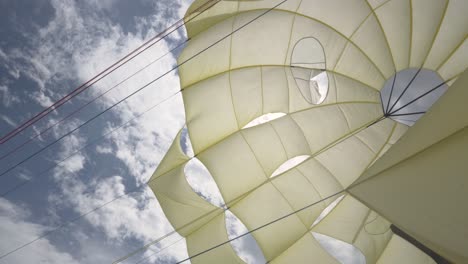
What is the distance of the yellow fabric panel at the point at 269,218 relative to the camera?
882 centimetres

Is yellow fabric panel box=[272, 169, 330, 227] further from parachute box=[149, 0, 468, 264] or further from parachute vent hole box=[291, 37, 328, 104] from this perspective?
parachute vent hole box=[291, 37, 328, 104]

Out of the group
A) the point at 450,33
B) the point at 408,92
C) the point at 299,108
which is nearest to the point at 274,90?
the point at 299,108

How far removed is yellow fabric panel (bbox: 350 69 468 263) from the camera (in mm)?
2836

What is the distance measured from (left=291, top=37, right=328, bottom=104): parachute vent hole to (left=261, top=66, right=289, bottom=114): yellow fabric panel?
36 cm

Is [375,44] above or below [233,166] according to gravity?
above

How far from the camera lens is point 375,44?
26.1 feet

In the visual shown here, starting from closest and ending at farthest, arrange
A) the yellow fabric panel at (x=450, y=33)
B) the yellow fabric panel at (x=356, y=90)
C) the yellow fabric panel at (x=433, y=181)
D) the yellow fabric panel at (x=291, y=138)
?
the yellow fabric panel at (x=433, y=181) → the yellow fabric panel at (x=450, y=33) → the yellow fabric panel at (x=356, y=90) → the yellow fabric panel at (x=291, y=138)

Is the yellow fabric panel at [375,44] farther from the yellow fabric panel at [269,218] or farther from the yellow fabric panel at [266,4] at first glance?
the yellow fabric panel at [269,218]

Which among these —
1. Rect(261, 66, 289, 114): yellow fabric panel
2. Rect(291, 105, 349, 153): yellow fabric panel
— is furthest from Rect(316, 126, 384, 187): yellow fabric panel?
Rect(261, 66, 289, 114): yellow fabric panel

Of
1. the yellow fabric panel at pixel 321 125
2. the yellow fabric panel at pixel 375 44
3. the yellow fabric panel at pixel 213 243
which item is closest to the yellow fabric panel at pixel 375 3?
the yellow fabric panel at pixel 375 44

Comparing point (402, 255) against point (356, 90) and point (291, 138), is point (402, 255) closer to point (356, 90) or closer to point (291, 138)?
point (291, 138)

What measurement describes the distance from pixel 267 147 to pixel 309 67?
2490mm

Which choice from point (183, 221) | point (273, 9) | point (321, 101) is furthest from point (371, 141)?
point (183, 221)

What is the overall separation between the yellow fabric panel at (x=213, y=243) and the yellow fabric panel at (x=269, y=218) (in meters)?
0.66
